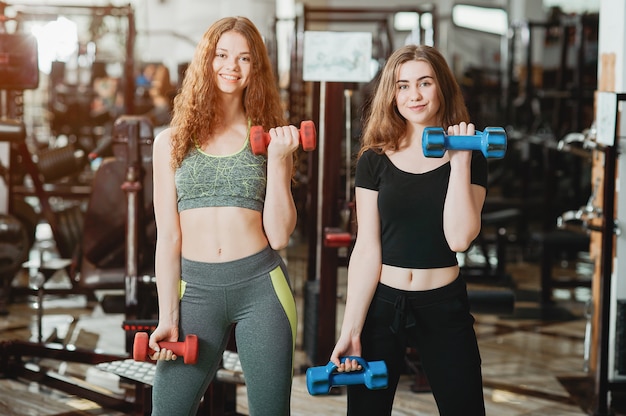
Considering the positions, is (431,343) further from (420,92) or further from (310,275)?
(310,275)

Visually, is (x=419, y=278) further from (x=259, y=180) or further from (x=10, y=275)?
(x=10, y=275)

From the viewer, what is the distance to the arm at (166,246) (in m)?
2.09

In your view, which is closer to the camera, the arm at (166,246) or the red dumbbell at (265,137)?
the red dumbbell at (265,137)

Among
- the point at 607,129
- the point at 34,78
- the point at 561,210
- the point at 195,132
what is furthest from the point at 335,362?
the point at 561,210

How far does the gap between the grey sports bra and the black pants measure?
0.40 m

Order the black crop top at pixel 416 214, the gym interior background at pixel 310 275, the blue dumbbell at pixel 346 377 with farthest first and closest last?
the gym interior background at pixel 310 275
the black crop top at pixel 416 214
the blue dumbbell at pixel 346 377

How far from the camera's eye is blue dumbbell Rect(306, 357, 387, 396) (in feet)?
6.57

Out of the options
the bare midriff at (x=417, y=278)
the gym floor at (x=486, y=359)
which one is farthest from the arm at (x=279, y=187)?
the gym floor at (x=486, y=359)

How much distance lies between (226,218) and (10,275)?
3.51 meters

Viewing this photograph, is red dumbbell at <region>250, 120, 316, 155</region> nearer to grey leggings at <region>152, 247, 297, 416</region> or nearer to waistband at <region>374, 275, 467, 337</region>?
grey leggings at <region>152, 247, 297, 416</region>

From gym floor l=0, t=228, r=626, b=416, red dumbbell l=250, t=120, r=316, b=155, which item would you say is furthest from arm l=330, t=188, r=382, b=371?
gym floor l=0, t=228, r=626, b=416

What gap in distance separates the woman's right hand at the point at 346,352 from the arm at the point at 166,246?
0.38 m

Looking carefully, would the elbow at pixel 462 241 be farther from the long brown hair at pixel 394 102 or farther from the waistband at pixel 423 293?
the long brown hair at pixel 394 102

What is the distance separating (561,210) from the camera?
8.44 meters
